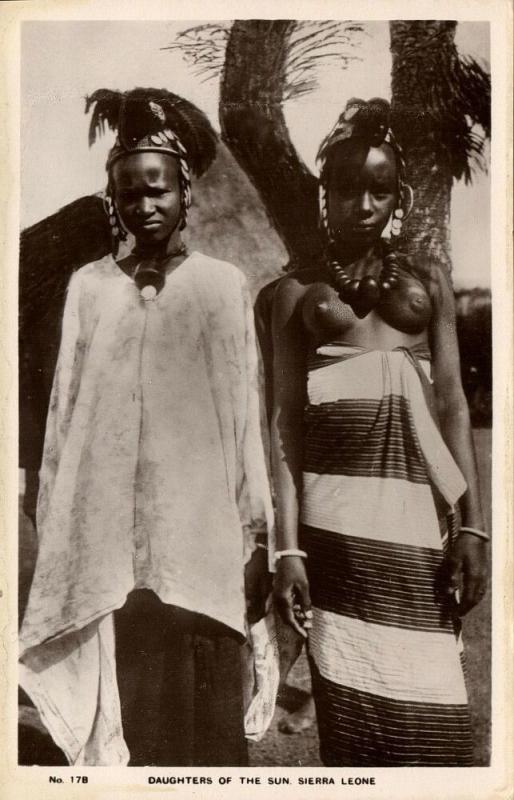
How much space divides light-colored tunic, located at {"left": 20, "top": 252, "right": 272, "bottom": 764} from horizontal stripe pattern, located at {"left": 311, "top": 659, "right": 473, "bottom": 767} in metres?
0.48

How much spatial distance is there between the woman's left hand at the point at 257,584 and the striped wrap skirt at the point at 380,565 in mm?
162

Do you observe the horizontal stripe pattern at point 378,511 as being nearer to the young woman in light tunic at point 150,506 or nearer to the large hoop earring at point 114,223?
the young woman in light tunic at point 150,506

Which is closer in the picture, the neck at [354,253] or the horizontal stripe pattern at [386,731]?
the horizontal stripe pattern at [386,731]

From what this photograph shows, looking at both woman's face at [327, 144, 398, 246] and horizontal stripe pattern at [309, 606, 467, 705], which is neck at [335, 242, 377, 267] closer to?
woman's face at [327, 144, 398, 246]

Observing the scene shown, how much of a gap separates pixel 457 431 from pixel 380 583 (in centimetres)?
62

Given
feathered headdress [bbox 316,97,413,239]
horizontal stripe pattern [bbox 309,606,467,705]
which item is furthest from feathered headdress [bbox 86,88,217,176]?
horizontal stripe pattern [bbox 309,606,467,705]

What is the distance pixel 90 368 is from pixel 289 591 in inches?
42.8

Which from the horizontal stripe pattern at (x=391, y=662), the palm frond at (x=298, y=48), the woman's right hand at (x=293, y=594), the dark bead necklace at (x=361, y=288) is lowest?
the horizontal stripe pattern at (x=391, y=662)

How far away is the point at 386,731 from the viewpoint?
2922 mm

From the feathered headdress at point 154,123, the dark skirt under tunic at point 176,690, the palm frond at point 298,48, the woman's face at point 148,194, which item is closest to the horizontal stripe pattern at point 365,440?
the dark skirt under tunic at point 176,690

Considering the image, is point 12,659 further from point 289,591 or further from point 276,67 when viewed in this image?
point 276,67

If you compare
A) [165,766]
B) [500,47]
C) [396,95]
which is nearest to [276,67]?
[396,95]

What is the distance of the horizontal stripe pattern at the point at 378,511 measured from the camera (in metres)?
2.94

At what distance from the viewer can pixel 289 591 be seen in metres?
2.96
